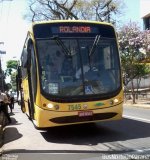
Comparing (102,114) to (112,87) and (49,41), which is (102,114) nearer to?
(112,87)

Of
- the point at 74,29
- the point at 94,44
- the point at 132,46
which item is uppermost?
the point at 132,46

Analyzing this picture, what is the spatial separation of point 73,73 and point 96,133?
2432 mm

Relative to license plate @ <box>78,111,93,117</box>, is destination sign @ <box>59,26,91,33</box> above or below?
above

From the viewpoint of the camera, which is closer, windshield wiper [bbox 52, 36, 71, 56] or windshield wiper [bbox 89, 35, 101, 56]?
windshield wiper [bbox 52, 36, 71, 56]

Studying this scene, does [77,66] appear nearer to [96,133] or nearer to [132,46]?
[96,133]

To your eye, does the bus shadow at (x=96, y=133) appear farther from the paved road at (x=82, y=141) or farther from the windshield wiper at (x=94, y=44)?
the windshield wiper at (x=94, y=44)

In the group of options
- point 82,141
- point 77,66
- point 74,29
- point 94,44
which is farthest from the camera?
point 74,29

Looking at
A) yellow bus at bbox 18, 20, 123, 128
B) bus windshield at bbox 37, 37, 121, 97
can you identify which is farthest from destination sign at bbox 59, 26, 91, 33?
bus windshield at bbox 37, 37, 121, 97

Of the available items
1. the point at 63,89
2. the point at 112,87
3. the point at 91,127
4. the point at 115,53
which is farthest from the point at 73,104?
the point at 91,127

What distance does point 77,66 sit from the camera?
12.3 metres

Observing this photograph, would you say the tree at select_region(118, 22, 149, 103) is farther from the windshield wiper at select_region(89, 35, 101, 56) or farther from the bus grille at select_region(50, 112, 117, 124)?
the bus grille at select_region(50, 112, 117, 124)

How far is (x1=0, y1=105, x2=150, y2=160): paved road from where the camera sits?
10.2 meters

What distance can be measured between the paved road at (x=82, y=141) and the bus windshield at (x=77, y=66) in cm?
142

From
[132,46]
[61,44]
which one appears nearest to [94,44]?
[61,44]
